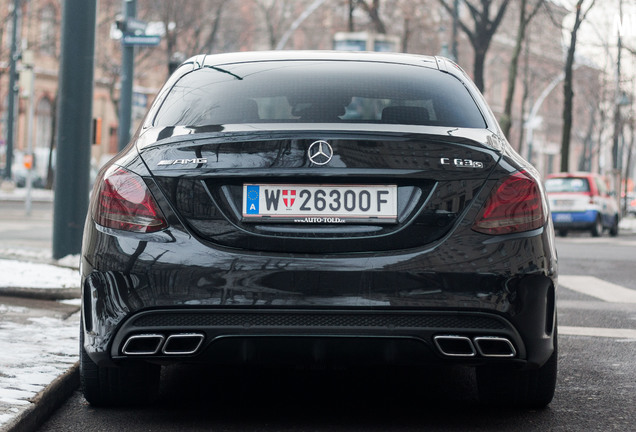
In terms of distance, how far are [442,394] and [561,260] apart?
10995 millimetres

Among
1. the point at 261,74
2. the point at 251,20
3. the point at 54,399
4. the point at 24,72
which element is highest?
the point at 251,20

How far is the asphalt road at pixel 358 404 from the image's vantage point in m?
4.55

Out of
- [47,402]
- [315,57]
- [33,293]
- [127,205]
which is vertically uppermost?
[315,57]

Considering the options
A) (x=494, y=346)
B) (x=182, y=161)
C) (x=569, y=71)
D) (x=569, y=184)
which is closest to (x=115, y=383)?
(x=182, y=161)

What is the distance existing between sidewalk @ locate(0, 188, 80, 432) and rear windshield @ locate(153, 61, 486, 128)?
4.07 feet

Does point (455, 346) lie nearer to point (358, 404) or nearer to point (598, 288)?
point (358, 404)

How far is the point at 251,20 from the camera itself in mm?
55000

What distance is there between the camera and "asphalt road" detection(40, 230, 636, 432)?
455 cm

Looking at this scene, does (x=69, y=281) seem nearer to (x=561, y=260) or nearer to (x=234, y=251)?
(x=234, y=251)

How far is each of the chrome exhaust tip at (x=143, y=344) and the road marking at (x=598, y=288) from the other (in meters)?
6.69

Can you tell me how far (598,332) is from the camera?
7.73 meters

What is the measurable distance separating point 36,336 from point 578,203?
22505 millimetres

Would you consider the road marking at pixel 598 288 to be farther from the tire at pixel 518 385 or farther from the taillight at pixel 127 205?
the taillight at pixel 127 205

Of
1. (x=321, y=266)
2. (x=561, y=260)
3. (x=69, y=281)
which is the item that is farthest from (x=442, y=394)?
(x=561, y=260)
